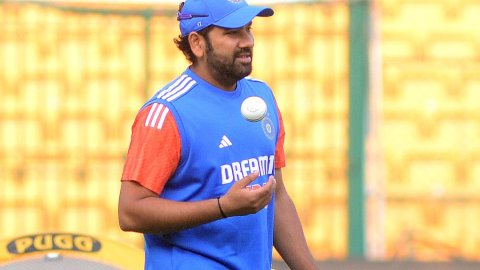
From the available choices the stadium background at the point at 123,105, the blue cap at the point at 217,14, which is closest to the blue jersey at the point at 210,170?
the blue cap at the point at 217,14

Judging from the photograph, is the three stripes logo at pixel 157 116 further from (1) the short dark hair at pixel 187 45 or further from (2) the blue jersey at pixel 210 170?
(1) the short dark hair at pixel 187 45

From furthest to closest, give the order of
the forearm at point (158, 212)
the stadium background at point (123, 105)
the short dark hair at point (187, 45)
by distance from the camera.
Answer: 1. the stadium background at point (123, 105)
2. the short dark hair at point (187, 45)
3. the forearm at point (158, 212)

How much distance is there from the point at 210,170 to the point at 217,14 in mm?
538

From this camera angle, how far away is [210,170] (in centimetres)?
420

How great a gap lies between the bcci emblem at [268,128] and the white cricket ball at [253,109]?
124mm

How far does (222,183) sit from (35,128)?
22.0 ft

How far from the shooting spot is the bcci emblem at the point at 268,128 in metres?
4.41

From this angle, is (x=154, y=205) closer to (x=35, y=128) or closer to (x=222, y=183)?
(x=222, y=183)

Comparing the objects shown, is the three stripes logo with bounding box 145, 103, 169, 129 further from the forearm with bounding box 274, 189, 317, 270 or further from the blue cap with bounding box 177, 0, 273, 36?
the forearm with bounding box 274, 189, 317, 270

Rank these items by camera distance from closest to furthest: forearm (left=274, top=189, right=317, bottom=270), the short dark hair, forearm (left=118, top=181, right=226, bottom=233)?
1. forearm (left=118, top=181, right=226, bottom=233)
2. the short dark hair
3. forearm (left=274, top=189, right=317, bottom=270)

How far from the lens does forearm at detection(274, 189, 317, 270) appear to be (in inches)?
185

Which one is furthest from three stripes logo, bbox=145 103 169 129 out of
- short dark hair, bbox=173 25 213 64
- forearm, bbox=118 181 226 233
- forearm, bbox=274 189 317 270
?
forearm, bbox=274 189 317 270

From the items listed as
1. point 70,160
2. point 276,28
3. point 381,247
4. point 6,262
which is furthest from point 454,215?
point 6,262

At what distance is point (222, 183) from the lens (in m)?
4.21
